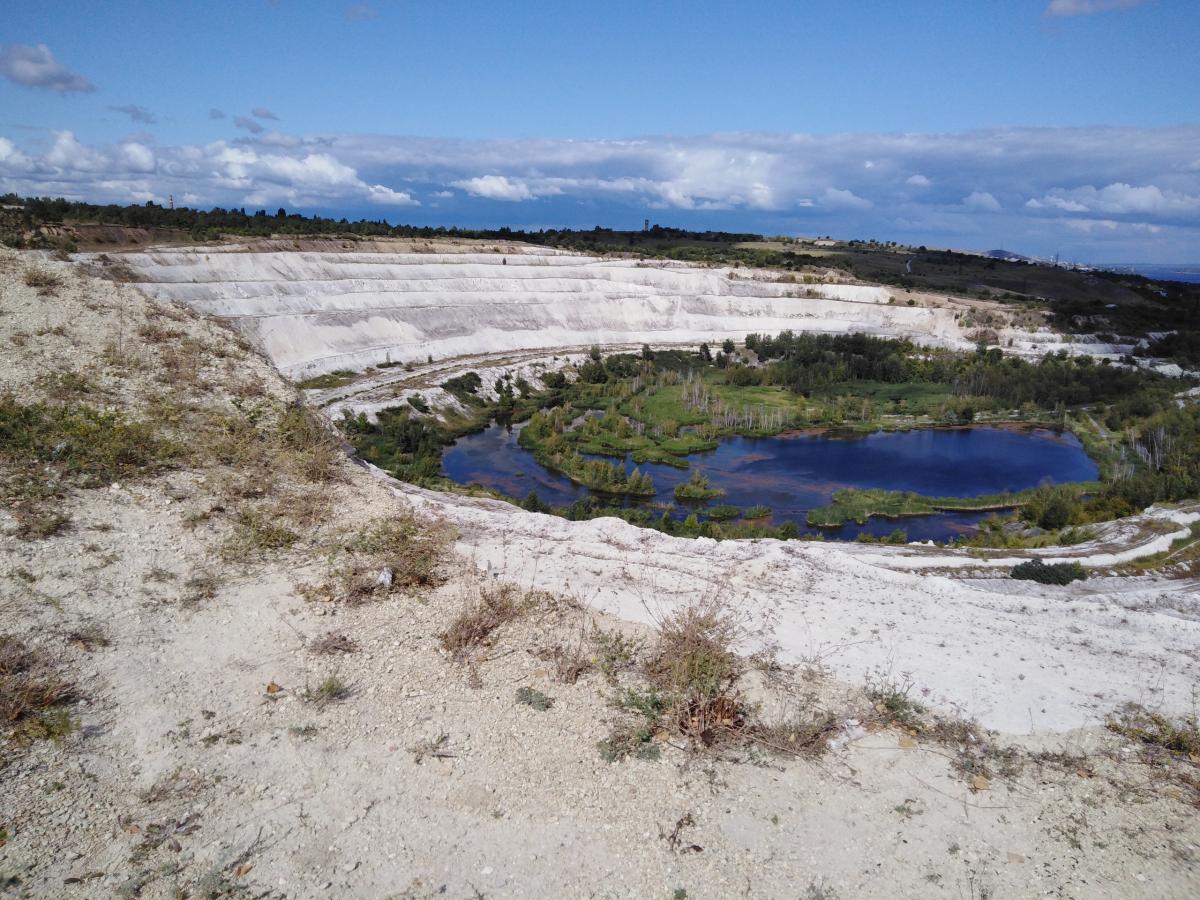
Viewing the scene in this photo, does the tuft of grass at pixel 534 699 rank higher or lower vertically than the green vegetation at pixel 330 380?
higher

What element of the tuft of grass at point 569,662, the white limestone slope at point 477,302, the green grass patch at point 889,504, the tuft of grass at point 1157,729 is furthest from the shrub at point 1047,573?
the white limestone slope at point 477,302

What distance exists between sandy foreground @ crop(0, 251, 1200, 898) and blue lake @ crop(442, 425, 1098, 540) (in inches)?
566

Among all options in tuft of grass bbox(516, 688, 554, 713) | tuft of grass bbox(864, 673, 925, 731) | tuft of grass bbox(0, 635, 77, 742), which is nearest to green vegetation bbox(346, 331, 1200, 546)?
tuft of grass bbox(864, 673, 925, 731)

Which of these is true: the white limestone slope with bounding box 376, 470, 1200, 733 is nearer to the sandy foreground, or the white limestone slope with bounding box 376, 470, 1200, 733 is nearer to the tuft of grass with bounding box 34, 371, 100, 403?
the sandy foreground

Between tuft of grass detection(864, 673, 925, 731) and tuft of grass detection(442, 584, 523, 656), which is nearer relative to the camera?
tuft of grass detection(864, 673, 925, 731)

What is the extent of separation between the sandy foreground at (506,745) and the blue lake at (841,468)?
47.2 ft

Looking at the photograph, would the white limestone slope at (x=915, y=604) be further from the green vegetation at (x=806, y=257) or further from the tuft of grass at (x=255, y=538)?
the green vegetation at (x=806, y=257)

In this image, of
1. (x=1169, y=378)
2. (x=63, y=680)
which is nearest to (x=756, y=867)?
(x=63, y=680)

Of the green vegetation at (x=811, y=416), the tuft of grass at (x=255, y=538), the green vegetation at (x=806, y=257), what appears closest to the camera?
the tuft of grass at (x=255, y=538)

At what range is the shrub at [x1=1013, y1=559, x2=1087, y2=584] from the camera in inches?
590

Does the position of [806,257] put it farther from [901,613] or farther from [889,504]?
[901,613]

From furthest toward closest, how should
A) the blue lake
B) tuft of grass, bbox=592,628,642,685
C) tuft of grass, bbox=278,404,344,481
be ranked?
1. the blue lake
2. tuft of grass, bbox=278,404,344,481
3. tuft of grass, bbox=592,628,642,685

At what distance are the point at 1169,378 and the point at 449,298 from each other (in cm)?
4515

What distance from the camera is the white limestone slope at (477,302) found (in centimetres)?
3841
